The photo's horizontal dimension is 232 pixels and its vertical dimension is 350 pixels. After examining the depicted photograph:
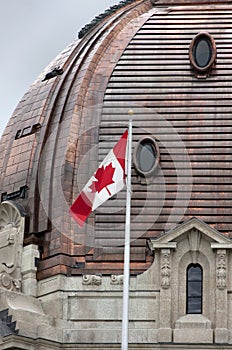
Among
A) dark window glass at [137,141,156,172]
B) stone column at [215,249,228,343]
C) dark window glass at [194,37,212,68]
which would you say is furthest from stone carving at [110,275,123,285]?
dark window glass at [194,37,212,68]

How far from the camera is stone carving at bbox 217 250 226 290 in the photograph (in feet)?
236

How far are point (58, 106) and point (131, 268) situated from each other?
25.5ft

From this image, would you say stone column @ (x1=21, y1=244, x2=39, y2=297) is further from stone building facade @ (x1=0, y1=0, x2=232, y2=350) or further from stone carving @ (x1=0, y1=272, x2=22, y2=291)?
stone carving @ (x1=0, y1=272, x2=22, y2=291)

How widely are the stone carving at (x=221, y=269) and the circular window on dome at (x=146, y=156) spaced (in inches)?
172

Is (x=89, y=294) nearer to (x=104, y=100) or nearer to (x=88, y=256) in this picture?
(x=88, y=256)

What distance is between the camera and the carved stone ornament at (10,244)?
73.6 metres

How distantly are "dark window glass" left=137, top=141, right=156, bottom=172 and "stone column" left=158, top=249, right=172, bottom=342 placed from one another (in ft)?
12.7

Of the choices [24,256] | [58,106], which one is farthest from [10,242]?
[58,106]

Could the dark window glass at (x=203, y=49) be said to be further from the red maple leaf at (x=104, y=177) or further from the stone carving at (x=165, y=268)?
the red maple leaf at (x=104, y=177)

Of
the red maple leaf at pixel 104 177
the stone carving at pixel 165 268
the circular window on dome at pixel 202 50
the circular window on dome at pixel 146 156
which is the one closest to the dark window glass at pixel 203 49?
the circular window on dome at pixel 202 50

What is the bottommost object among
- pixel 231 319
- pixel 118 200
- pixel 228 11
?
pixel 231 319

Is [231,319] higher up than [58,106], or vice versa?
[58,106]

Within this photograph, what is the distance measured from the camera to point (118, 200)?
245 ft

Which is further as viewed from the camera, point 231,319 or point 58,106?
point 58,106
